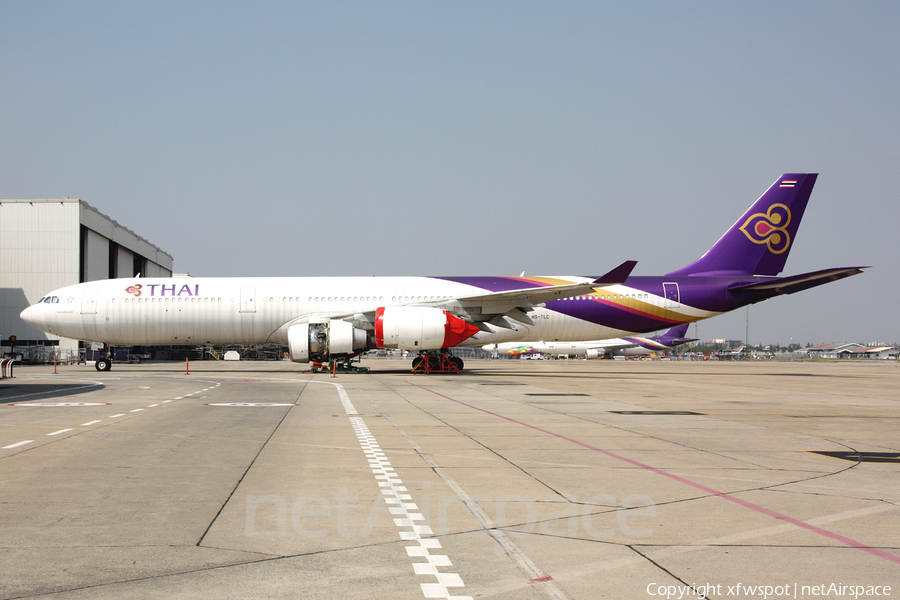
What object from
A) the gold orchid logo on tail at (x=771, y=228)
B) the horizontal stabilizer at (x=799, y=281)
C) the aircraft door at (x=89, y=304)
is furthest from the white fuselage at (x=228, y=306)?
the gold orchid logo on tail at (x=771, y=228)

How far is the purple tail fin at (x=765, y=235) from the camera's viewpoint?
108ft

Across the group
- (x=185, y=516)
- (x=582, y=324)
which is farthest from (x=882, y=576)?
(x=582, y=324)

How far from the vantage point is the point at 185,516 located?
18.6 ft

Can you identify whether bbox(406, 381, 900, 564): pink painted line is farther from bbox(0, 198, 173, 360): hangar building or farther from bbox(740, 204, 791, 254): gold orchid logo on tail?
bbox(0, 198, 173, 360): hangar building

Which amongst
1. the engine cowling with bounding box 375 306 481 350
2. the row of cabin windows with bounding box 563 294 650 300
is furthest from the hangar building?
the row of cabin windows with bounding box 563 294 650 300

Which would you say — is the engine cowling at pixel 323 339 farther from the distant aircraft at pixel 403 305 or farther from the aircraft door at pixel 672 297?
the aircraft door at pixel 672 297

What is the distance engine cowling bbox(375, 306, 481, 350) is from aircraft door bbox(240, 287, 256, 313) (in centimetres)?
619

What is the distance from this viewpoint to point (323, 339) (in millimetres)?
28469

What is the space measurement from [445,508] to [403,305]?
978 inches

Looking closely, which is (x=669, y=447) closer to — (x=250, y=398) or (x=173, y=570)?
(x=173, y=570)

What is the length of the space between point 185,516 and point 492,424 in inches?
291

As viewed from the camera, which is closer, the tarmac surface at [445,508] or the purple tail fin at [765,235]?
the tarmac surface at [445,508]

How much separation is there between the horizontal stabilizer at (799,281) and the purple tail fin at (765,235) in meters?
1.69

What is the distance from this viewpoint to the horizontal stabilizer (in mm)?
28297
